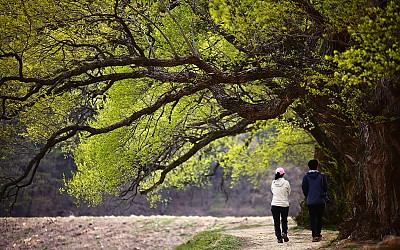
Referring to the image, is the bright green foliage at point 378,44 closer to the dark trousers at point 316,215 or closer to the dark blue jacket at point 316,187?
the dark blue jacket at point 316,187

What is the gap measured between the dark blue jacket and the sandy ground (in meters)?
7.67

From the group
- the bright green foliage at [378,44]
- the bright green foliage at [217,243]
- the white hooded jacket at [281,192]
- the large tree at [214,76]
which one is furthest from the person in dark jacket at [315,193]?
the bright green foliage at [378,44]

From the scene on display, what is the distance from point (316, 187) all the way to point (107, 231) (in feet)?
40.9

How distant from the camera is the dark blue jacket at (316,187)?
11039 millimetres

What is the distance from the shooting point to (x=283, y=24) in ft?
27.1

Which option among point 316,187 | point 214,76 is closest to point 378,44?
point 214,76

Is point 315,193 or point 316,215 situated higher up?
point 315,193

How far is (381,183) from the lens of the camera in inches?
364

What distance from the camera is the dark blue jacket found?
1104 centimetres

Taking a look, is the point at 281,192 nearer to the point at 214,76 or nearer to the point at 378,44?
the point at 214,76

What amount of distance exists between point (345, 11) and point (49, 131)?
8285 millimetres

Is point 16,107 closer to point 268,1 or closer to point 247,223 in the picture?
point 268,1

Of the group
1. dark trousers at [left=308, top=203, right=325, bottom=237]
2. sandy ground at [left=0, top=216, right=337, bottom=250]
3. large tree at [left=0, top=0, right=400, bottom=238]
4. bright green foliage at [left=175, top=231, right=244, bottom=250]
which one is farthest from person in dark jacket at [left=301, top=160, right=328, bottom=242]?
sandy ground at [left=0, top=216, right=337, bottom=250]

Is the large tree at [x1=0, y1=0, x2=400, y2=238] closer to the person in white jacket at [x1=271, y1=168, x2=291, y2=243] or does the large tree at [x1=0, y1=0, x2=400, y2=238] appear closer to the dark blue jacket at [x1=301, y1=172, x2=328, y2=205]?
the dark blue jacket at [x1=301, y1=172, x2=328, y2=205]
